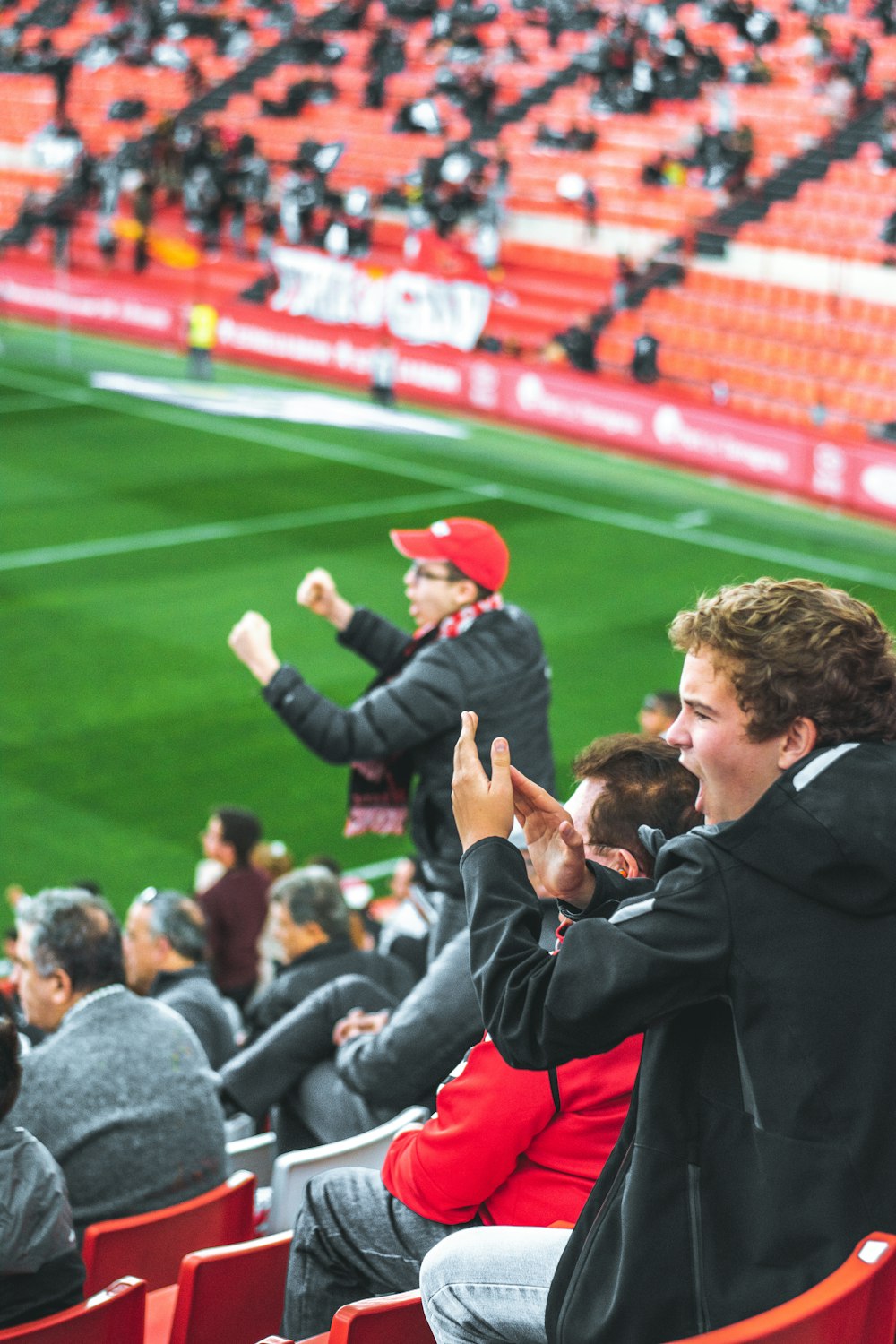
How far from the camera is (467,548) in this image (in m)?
5.77

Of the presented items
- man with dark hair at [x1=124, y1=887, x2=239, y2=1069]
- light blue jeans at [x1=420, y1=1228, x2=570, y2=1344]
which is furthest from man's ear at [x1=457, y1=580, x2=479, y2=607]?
light blue jeans at [x1=420, y1=1228, x2=570, y2=1344]

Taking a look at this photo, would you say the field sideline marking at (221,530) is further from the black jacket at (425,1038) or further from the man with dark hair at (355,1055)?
the black jacket at (425,1038)

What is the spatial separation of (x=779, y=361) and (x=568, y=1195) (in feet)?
74.2

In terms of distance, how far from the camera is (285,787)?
12.6 meters

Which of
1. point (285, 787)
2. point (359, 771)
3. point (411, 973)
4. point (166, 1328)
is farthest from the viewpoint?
point (285, 787)

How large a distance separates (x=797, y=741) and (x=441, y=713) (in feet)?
9.89

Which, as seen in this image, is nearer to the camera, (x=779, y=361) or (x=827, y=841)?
(x=827, y=841)

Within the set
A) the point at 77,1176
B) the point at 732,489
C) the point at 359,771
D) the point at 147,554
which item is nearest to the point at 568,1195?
the point at 77,1176

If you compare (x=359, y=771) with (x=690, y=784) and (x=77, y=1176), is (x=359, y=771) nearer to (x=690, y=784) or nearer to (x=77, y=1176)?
(x=77, y=1176)

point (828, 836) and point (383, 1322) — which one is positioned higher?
point (828, 836)

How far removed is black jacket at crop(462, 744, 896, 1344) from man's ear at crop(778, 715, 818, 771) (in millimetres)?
38

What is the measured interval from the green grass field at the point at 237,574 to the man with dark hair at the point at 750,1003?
8.47 meters

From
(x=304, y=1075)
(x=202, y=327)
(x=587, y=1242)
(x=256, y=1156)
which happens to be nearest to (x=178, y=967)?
(x=304, y=1075)

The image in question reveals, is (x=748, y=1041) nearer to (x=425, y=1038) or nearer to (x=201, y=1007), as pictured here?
(x=425, y=1038)
